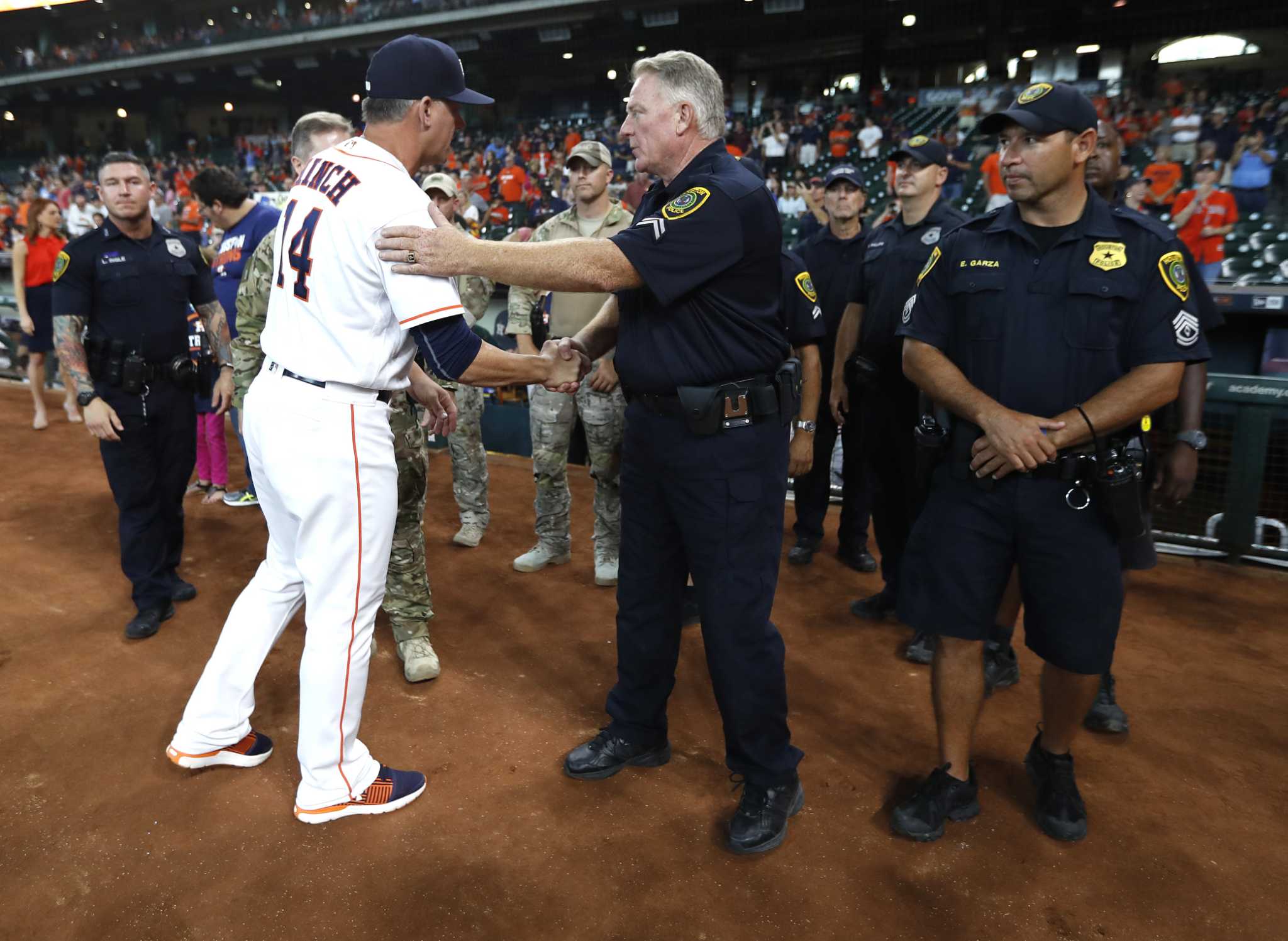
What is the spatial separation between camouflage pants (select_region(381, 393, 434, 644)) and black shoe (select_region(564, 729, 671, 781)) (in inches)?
41.5

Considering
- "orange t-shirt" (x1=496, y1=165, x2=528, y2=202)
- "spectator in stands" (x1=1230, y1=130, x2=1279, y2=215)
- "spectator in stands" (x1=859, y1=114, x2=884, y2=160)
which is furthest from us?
"orange t-shirt" (x1=496, y1=165, x2=528, y2=202)

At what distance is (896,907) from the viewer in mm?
2209

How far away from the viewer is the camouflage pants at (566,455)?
4.31 meters

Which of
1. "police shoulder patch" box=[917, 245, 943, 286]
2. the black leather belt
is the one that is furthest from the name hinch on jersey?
"police shoulder patch" box=[917, 245, 943, 286]

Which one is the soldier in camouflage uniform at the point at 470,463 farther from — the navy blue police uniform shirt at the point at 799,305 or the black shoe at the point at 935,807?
the black shoe at the point at 935,807

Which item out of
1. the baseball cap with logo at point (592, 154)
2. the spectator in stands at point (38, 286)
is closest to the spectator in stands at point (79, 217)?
the spectator in stands at point (38, 286)

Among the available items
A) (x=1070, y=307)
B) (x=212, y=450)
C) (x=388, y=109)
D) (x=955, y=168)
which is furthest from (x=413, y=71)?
(x=955, y=168)

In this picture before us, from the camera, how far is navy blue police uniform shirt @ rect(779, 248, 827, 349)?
3670 mm

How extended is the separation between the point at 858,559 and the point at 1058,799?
215cm

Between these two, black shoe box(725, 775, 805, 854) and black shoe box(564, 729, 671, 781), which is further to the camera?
black shoe box(564, 729, 671, 781)

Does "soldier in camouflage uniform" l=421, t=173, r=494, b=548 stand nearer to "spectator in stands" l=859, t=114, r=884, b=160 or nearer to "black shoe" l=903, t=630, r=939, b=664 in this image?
"black shoe" l=903, t=630, r=939, b=664

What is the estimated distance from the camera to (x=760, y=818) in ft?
7.99

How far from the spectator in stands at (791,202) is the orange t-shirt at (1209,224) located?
18.0ft

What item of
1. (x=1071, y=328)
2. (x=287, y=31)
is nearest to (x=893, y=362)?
(x=1071, y=328)
